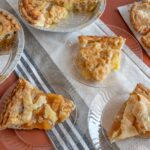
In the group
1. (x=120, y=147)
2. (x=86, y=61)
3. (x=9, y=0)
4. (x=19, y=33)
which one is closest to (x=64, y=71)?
(x=86, y=61)

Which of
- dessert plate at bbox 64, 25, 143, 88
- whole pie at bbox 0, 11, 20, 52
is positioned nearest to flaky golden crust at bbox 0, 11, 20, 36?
whole pie at bbox 0, 11, 20, 52

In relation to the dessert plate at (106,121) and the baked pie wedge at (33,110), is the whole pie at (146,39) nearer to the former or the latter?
the dessert plate at (106,121)

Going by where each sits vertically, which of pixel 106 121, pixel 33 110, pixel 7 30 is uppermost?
pixel 7 30

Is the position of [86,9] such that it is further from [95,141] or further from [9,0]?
[95,141]

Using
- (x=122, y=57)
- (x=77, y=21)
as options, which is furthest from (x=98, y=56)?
(x=77, y=21)

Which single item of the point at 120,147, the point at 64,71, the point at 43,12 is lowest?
the point at 120,147

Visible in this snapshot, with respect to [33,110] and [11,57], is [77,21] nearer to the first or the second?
[11,57]

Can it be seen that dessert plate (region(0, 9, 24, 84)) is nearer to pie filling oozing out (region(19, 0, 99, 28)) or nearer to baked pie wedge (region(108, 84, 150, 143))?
pie filling oozing out (region(19, 0, 99, 28))
